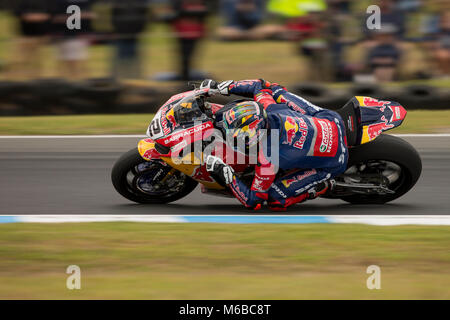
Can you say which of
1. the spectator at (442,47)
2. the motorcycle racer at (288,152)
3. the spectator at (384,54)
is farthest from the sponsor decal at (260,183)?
the spectator at (442,47)

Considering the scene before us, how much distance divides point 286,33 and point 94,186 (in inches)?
185

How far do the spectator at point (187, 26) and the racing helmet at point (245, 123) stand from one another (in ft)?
16.8

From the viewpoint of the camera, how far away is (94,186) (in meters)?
7.99

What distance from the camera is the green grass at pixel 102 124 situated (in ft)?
31.7

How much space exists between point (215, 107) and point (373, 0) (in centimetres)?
540

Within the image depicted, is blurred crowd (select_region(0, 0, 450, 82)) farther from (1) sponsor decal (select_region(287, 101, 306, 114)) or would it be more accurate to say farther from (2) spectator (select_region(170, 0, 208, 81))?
(1) sponsor decal (select_region(287, 101, 306, 114))

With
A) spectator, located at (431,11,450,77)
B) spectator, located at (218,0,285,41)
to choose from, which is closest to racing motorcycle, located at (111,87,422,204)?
spectator, located at (431,11,450,77)

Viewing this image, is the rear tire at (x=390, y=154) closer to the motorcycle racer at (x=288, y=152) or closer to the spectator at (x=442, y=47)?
the motorcycle racer at (x=288, y=152)

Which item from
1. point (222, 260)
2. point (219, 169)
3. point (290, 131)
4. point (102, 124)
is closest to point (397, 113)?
point (290, 131)

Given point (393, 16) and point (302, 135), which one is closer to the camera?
point (302, 135)

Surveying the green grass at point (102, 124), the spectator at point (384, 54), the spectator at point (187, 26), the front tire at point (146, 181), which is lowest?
the front tire at point (146, 181)

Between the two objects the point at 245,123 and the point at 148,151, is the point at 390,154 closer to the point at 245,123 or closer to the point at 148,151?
the point at 245,123

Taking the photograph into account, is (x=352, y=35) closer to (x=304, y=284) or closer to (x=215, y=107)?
(x=215, y=107)

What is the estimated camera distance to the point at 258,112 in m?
6.06
